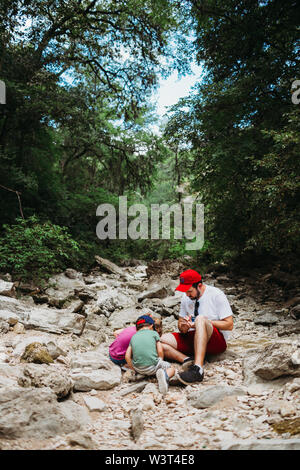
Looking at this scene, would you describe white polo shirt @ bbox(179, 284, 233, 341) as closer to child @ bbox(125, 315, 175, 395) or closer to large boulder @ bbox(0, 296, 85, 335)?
child @ bbox(125, 315, 175, 395)

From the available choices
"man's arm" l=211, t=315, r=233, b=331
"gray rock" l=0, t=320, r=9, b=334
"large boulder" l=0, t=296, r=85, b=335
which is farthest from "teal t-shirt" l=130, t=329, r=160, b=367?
"gray rock" l=0, t=320, r=9, b=334

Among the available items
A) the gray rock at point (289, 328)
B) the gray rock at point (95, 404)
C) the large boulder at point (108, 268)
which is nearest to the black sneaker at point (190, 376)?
the gray rock at point (95, 404)

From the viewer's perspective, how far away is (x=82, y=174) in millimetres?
16625

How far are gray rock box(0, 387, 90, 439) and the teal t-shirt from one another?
0.85 m

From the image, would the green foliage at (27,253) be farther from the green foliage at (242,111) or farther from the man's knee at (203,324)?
the man's knee at (203,324)

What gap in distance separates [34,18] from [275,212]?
29.9 feet

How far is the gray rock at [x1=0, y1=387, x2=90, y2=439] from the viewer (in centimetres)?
195

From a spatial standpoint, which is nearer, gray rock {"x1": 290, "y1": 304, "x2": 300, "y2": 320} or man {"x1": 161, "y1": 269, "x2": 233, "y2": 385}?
man {"x1": 161, "y1": 269, "x2": 233, "y2": 385}

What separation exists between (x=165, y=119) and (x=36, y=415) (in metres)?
9.38

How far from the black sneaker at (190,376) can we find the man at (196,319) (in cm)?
25

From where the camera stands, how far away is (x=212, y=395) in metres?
2.52

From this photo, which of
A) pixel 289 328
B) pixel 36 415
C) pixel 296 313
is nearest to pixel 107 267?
pixel 296 313

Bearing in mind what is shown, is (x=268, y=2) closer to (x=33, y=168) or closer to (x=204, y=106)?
(x=204, y=106)
